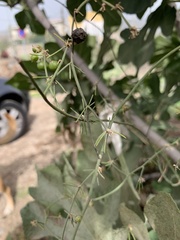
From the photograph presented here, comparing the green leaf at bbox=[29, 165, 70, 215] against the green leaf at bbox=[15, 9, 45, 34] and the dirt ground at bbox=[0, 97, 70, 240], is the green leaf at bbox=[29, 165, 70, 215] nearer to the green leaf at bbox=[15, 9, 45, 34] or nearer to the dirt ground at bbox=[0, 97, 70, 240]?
the green leaf at bbox=[15, 9, 45, 34]

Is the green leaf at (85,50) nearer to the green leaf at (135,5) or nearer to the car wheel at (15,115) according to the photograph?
the green leaf at (135,5)

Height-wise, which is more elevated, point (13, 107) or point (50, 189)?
point (50, 189)

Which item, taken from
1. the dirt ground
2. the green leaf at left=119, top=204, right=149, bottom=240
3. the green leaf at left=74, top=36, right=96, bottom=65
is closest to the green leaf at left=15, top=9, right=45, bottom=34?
the green leaf at left=74, top=36, right=96, bottom=65

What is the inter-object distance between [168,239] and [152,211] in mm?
60

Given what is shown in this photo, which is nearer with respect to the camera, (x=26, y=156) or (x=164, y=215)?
(x=164, y=215)

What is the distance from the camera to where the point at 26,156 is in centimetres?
388

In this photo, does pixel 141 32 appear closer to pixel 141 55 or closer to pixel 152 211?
pixel 141 55

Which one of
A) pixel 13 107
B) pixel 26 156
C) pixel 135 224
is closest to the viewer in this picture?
pixel 135 224

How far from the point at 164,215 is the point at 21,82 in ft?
3.09

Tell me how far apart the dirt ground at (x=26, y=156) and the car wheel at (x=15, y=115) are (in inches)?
3.1

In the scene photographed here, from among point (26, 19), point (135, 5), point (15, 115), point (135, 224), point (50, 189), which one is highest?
point (135, 5)

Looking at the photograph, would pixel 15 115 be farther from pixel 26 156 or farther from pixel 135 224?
pixel 135 224

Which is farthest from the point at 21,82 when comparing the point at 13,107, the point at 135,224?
the point at 13,107

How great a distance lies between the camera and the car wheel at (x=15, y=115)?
4547 mm
